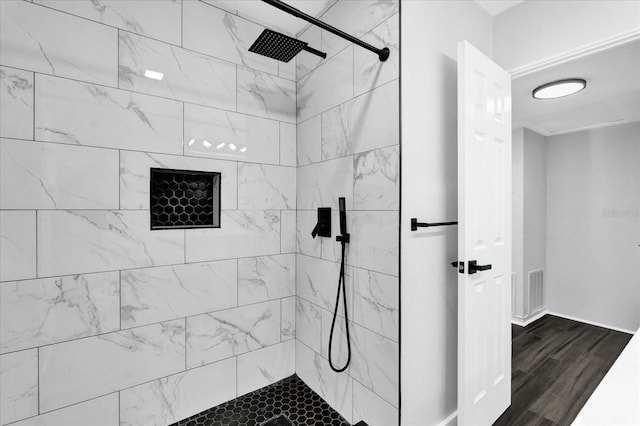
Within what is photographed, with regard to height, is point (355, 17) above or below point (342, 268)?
above

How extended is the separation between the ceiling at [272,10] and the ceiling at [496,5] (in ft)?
3.11

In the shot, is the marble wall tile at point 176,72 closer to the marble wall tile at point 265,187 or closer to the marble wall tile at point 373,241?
the marble wall tile at point 265,187

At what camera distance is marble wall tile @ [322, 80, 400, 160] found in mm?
1498

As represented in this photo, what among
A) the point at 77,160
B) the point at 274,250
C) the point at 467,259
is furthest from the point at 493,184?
the point at 77,160

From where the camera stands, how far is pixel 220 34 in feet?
6.22

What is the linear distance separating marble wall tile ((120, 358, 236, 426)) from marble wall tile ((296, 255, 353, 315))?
0.66m

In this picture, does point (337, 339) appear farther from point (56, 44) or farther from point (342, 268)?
point (56, 44)

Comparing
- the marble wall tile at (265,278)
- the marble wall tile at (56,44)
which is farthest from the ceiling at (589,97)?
the marble wall tile at (56,44)

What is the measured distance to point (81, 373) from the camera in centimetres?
148

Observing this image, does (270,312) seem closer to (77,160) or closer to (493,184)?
(77,160)

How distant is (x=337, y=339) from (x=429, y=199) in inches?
40.8

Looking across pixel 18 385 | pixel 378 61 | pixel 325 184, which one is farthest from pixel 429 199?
pixel 18 385

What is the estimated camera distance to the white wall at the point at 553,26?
1.45 m

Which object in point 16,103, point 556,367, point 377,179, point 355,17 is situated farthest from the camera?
point 556,367
